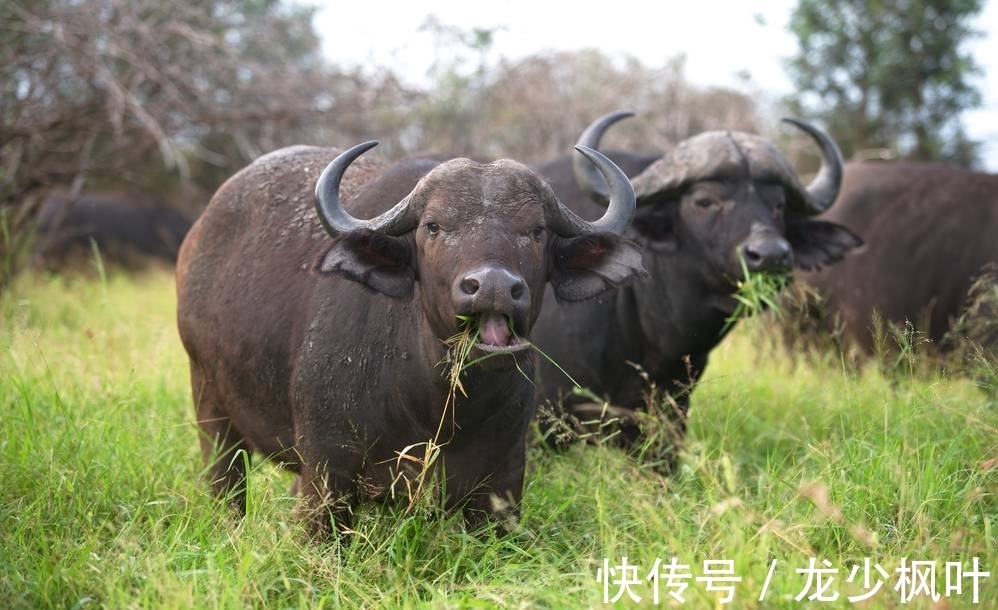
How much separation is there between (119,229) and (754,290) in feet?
34.9

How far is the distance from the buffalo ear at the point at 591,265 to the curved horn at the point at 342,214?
1.78 ft

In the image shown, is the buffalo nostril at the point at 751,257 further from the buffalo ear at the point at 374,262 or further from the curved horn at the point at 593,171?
the buffalo ear at the point at 374,262

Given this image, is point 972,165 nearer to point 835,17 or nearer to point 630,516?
point 835,17

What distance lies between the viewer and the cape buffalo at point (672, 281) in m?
5.13

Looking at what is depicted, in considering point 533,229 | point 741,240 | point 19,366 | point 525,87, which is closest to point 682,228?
point 741,240

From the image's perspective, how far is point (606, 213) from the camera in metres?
3.83

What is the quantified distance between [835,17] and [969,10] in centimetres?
165

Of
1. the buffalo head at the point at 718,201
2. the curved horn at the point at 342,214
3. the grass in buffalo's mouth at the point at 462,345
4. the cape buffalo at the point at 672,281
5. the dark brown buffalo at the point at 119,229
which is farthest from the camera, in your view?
the dark brown buffalo at the point at 119,229

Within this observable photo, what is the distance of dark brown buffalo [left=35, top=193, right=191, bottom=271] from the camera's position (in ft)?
42.2

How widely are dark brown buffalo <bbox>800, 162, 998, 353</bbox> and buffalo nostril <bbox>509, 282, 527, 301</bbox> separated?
4.32 meters

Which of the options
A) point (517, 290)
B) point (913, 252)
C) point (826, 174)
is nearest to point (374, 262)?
point (517, 290)

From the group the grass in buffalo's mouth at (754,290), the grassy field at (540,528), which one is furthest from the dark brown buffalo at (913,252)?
the grass in buffalo's mouth at (754,290)

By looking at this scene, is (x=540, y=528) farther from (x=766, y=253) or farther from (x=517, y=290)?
(x=766, y=253)

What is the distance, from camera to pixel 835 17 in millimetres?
14305
